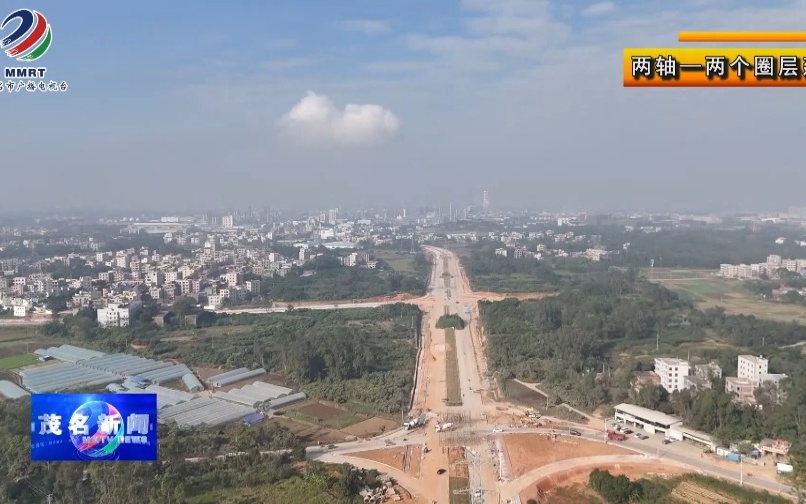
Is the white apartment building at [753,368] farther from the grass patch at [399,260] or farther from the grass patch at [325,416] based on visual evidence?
the grass patch at [399,260]

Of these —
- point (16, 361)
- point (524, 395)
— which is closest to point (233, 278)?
point (16, 361)

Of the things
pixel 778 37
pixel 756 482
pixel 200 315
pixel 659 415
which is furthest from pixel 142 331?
pixel 778 37

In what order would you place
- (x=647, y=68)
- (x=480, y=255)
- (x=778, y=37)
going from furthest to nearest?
(x=480, y=255) < (x=647, y=68) < (x=778, y=37)

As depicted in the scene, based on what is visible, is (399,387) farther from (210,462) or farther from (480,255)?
(480,255)

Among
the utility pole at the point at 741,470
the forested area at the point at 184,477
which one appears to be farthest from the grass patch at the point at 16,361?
the utility pole at the point at 741,470

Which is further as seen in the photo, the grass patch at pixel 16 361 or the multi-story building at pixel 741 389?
the grass patch at pixel 16 361

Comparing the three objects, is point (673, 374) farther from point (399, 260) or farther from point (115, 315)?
point (399, 260)

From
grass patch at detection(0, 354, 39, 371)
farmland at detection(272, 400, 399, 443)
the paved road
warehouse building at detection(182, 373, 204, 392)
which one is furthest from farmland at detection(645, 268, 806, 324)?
grass patch at detection(0, 354, 39, 371)
